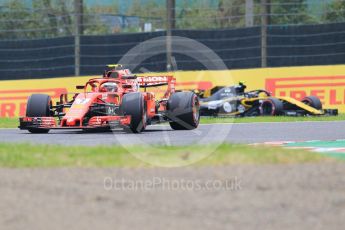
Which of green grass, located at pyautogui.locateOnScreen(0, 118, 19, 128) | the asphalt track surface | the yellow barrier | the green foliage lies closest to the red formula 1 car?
the asphalt track surface

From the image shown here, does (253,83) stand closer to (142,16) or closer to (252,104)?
(252,104)

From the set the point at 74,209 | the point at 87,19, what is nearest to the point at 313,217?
the point at 74,209

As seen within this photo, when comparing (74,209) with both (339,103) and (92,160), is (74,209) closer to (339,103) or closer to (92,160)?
(92,160)

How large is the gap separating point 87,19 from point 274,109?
8.50 metres

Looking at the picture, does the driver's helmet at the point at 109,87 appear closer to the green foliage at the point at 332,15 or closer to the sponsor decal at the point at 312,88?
the sponsor decal at the point at 312,88

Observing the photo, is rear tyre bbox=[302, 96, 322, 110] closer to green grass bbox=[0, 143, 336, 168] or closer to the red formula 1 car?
the red formula 1 car

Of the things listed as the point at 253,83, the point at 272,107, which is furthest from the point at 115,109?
the point at 253,83

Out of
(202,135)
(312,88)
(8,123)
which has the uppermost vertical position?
(312,88)

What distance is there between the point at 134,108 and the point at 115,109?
1240 millimetres

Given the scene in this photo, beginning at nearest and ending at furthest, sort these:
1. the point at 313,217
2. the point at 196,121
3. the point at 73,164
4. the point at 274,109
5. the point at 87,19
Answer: the point at 313,217
the point at 73,164
the point at 196,121
the point at 274,109
the point at 87,19

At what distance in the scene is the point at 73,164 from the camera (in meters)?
9.00

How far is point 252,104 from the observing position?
2400 cm

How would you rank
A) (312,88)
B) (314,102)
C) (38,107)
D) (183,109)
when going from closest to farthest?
(38,107) → (183,109) → (314,102) → (312,88)

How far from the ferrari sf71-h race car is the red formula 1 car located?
18.6 ft
